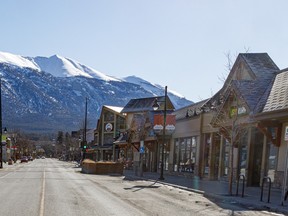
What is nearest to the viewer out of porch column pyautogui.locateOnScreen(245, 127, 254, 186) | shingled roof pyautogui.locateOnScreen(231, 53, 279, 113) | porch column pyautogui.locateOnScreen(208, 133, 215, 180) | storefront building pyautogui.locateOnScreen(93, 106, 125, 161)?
shingled roof pyautogui.locateOnScreen(231, 53, 279, 113)

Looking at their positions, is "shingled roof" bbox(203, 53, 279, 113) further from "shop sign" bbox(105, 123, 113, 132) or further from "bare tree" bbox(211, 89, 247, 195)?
"shop sign" bbox(105, 123, 113, 132)

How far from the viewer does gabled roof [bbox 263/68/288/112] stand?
68.4 ft

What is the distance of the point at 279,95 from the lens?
22.1 m

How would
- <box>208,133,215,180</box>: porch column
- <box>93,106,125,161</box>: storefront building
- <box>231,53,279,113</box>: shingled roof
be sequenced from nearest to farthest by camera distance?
<box>231,53,279,113</box>: shingled roof → <box>208,133,215,180</box>: porch column → <box>93,106,125,161</box>: storefront building

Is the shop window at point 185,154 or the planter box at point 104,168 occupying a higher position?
the shop window at point 185,154

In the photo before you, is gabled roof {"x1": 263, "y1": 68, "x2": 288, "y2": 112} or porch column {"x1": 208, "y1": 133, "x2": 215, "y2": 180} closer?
gabled roof {"x1": 263, "y1": 68, "x2": 288, "y2": 112}

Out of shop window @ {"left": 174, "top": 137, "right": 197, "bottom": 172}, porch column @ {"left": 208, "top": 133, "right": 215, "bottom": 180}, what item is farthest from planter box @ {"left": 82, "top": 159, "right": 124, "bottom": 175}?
porch column @ {"left": 208, "top": 133, "right": 215, "bottom": 180}

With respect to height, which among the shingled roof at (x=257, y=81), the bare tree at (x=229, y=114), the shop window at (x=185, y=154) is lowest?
the shop window at (x=185, y=154)

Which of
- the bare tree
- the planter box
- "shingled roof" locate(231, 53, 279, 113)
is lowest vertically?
the planter box

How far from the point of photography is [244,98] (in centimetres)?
2453

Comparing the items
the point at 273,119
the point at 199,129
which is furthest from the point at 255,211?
the point at 199,129

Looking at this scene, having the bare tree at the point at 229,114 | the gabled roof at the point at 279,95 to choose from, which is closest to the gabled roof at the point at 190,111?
the bare tree at the point at 229,114

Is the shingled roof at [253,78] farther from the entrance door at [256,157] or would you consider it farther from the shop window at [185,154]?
the shop window at [185,154]

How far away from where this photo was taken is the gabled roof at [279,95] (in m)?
20.8
